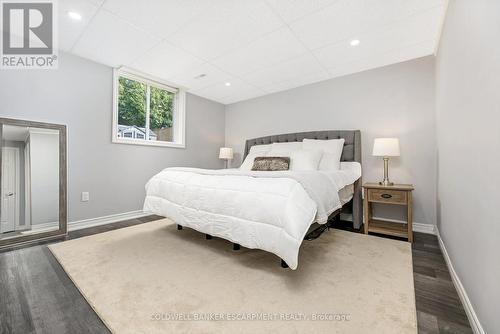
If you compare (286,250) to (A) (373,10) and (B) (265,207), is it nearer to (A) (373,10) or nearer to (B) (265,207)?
(B) (265,207)

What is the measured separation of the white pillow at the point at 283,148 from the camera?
3371mm

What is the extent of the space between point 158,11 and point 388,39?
2.46 metres

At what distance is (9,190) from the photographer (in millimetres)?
2287

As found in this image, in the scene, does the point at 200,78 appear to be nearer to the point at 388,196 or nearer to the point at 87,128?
the point at 87,128

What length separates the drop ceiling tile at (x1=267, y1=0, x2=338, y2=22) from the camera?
1.85 meters

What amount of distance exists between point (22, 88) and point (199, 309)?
3077 millimetres

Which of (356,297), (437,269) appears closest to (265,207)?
(356,297)

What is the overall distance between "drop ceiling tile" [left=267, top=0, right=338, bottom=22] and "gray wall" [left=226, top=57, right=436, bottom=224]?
165 centimetres

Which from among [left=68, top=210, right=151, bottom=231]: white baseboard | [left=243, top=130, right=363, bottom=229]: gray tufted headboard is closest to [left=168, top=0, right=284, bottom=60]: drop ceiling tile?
[left=243, top=130, right=363, bottom=229]: gray tufted headboard

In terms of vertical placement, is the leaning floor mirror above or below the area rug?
above

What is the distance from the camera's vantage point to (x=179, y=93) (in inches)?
159

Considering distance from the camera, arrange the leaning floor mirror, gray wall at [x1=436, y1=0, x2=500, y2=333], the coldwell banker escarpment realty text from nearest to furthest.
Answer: gray wall at [x1=436, y1=0, x2=500, y2=333] < the coldwell banker escarpment realty text < the leaning floor mirror

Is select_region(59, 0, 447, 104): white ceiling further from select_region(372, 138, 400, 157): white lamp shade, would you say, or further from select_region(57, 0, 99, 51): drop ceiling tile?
select_region(372, 138, 400, 157): white lamp shade

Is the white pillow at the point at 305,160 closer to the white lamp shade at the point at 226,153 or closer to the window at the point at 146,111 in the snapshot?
the white lamp shade at the point at 226,153
